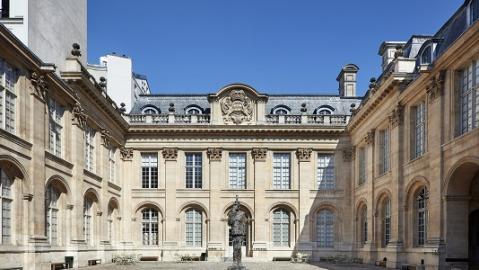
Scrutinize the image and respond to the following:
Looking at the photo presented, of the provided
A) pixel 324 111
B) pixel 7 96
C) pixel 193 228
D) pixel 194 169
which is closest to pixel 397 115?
pixel 324 111

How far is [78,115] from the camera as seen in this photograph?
30000 millimetres

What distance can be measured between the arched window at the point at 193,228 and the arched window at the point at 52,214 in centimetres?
1592

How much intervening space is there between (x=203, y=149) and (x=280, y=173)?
20.5 ft

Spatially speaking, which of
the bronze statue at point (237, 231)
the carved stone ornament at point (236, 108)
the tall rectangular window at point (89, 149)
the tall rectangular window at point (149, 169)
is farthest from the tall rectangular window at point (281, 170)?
the bronze statue at point (237, 231)

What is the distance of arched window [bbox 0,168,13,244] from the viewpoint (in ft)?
71.2

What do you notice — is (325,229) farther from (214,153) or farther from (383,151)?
(383,151)

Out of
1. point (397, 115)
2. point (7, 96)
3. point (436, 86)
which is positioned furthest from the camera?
point (397, 115)

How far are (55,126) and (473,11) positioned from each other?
66.2 feet

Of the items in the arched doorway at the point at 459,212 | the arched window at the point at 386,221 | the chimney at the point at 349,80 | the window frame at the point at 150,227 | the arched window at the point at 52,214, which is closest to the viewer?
the arched doorway at the point at 459,212

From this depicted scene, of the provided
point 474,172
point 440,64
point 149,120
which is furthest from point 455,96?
point 149,120

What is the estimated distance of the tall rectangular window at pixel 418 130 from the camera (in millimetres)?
27045

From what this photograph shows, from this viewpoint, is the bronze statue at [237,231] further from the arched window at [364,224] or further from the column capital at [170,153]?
the column capital at [170,153]

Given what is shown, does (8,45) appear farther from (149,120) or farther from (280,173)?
(280,173)

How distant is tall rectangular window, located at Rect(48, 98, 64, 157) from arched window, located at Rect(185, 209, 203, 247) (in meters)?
16.3
